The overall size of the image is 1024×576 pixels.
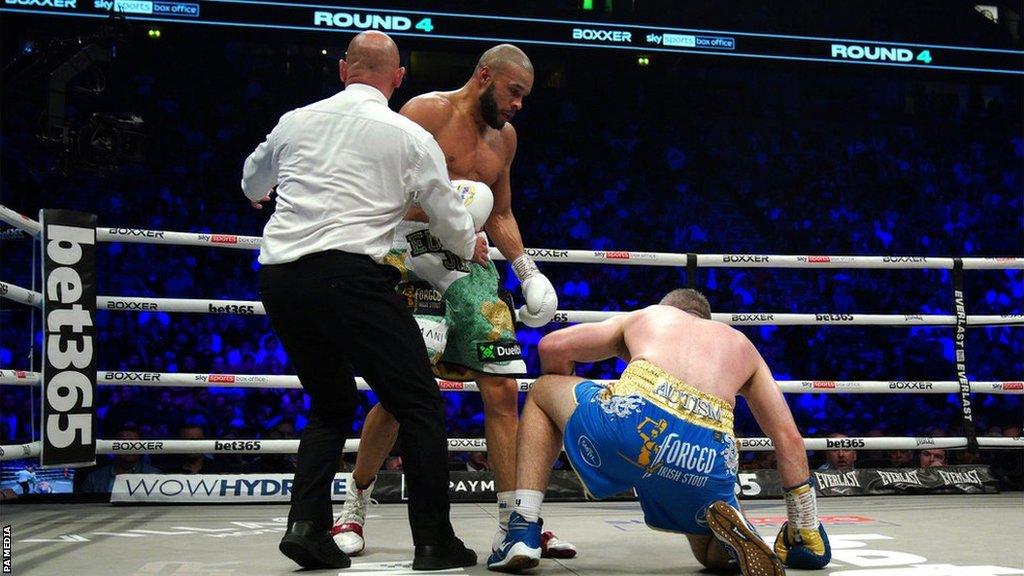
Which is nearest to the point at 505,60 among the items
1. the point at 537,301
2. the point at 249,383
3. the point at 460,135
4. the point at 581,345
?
the point at 460,135

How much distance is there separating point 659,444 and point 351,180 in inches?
30.1

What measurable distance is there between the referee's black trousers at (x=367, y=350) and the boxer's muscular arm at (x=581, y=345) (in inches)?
10.6

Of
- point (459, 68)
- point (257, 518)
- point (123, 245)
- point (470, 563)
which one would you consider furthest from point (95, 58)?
point (470, 563)

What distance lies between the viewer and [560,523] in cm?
271

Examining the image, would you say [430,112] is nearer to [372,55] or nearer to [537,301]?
[372,55]

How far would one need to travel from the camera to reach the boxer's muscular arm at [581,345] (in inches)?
79.3

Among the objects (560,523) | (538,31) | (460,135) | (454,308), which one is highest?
(538,31)

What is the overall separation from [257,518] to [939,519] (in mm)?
1915

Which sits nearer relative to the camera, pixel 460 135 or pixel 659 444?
pixel 659 444

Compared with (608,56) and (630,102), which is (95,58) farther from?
(630,102)

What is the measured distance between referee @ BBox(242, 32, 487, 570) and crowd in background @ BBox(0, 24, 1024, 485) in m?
3.53

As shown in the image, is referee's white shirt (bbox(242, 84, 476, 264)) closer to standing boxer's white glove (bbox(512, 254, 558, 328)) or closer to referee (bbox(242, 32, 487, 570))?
referee (bbox(242, 32, 487, 570))

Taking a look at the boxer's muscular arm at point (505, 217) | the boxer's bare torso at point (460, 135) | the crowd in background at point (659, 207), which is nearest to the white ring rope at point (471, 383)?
the boxer's muscular arm at point (505, 217)

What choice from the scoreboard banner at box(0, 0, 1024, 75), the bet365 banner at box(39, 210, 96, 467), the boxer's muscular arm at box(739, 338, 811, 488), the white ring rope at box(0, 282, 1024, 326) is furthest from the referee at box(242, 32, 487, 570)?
the scoreboard banner at box(0, 0, 1024, 75)
